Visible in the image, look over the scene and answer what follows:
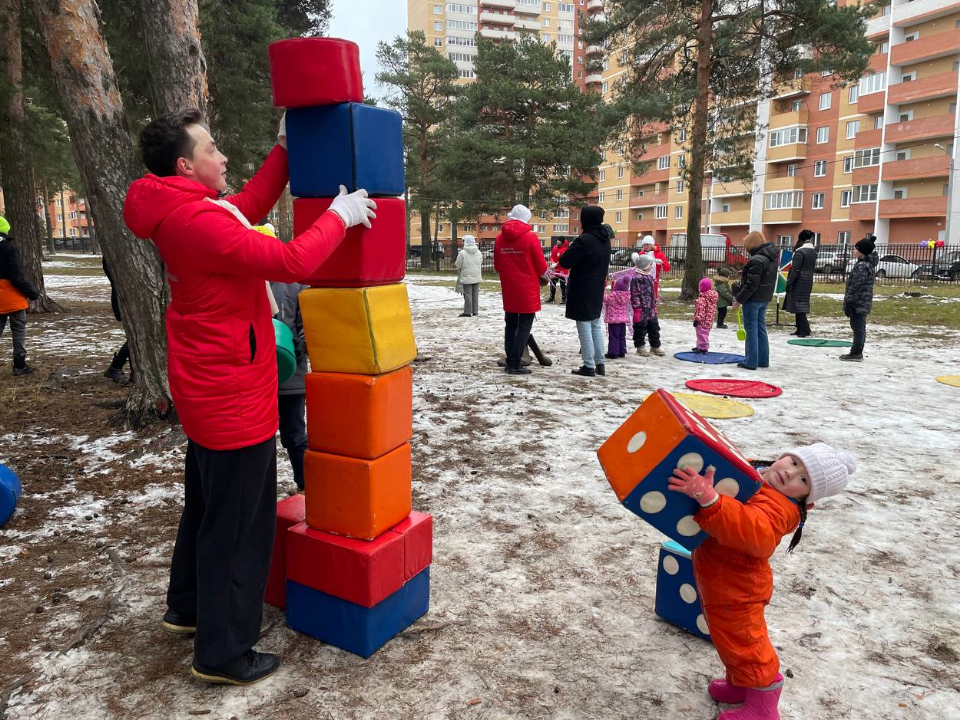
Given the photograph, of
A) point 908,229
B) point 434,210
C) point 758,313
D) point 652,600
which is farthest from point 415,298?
point 908,229

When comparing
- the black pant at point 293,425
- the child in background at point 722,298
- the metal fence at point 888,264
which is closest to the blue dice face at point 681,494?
the black pant at point 293,425

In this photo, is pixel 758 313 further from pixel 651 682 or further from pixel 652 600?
pixel 651 682

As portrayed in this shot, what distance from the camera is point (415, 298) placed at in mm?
19312

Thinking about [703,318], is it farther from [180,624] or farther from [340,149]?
[180,624]

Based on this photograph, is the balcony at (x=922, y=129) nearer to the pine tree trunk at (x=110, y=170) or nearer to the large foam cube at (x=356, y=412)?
the pine tree trunk at (x=110, y=170)

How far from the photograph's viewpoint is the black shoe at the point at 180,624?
8.75 ft

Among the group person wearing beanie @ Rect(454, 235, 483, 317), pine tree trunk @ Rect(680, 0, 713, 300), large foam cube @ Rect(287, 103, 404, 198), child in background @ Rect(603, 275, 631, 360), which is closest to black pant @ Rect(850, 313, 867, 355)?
child in background @ Rect(603, 275, 631, 360)

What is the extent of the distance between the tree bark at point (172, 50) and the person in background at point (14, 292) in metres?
3.38

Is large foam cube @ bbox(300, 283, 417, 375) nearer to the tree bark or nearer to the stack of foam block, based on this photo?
the stack of foam block

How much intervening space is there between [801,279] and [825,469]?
10.0 m

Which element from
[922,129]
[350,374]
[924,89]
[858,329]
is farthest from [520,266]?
[924,89]

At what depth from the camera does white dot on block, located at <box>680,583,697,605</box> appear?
264cm

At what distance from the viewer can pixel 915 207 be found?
42.3m

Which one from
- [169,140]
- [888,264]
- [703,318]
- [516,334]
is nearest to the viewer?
[169,140]
